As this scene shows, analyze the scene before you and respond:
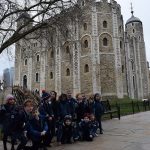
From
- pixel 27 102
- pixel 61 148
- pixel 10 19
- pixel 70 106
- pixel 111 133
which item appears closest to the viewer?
pixel 27 102

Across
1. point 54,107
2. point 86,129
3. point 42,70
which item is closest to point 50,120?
point 54,107

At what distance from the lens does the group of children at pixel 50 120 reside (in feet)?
22.5

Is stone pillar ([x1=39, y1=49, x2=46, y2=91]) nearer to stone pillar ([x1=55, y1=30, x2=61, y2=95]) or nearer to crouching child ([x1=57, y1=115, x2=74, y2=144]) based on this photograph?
stone pillar ([x1=55, y1=30, x2=61, y2=95])

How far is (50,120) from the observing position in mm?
8312

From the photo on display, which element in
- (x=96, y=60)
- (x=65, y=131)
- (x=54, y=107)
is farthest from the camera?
(x=96, y=60)

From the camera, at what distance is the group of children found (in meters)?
6.85

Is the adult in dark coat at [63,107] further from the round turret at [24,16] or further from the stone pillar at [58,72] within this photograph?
the stone pillar at [58,72]

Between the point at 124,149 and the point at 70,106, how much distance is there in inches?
103

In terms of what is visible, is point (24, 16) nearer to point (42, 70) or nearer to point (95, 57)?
point (95, 57)

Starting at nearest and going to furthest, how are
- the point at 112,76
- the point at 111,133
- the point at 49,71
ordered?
the point at 111,133 < the point at 112,76 < the point at 49,71

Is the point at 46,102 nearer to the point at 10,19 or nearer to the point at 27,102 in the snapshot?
the point at 27,102

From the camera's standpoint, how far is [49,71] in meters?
46.2

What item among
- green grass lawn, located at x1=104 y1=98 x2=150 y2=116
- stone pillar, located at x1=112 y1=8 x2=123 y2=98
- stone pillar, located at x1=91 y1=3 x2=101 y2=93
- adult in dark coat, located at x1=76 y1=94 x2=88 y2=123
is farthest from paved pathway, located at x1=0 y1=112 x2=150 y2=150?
stone pillar, located at x1=112 y1=8 x2=123 y2=98

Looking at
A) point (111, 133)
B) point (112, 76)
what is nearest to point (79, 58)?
point (112, 76)
